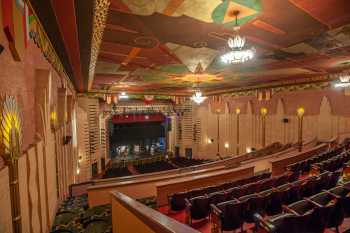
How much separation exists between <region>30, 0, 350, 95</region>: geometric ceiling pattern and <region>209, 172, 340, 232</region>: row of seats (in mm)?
3182

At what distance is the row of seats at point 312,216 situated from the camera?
7.83 feet

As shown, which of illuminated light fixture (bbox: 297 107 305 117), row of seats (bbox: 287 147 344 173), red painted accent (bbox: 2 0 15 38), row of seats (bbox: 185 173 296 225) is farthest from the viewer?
illuminated light fixture (bbox: 297 107 305 117)

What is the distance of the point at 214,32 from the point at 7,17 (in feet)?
11.9

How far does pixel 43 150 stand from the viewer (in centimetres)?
324

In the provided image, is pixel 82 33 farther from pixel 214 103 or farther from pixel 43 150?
pixel 214 103

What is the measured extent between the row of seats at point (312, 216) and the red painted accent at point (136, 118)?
16.8m

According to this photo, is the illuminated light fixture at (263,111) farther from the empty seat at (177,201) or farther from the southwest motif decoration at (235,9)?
the empty seat at (177,201)

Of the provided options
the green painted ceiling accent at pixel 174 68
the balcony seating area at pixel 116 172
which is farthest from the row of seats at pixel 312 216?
the balcony seating area at pixel 116 172

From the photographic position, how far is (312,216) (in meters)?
2.53

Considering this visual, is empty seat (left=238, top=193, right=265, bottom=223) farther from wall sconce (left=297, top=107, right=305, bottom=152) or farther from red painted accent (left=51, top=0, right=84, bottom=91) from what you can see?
wall sconce (left=297, top=107, right=305, bottom=152)

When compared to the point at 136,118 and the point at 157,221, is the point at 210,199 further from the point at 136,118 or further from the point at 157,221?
the point at 136,118

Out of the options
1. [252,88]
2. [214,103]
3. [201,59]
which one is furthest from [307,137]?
[201,59]

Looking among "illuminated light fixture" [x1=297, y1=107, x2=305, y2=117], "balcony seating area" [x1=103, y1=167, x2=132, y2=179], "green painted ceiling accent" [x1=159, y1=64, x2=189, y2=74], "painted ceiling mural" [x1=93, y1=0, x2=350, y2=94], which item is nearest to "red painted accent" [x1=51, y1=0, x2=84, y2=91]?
"painted ceiling mural" [x1=93, y1=0, x2=350, y2=94]

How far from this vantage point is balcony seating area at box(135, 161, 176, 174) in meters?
16.0
